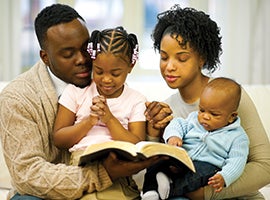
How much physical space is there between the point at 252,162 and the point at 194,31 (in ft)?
1.61

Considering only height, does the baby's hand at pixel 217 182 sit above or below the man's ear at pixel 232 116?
below

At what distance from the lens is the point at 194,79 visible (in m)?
1.72

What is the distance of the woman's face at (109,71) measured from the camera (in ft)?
5.15

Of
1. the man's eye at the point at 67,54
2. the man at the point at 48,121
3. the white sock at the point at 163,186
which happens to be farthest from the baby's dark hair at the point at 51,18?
the white sock at the point at 163,186

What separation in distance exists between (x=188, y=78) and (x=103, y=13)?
1712mm

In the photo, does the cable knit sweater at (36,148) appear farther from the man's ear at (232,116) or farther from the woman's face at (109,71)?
the man's ear at (232,116)

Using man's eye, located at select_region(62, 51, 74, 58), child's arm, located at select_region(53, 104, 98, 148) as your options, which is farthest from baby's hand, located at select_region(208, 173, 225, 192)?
man's eye, located at select_region(62, 51, 74, 58)

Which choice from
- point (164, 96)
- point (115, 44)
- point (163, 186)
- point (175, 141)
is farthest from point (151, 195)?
point (164, 96)

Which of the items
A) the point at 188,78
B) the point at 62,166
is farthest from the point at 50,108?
the point at 188,78

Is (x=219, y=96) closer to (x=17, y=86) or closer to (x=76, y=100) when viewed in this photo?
(x=76, y=100)

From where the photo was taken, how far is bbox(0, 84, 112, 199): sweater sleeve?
1548 millimetres

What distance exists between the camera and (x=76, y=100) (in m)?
1.66

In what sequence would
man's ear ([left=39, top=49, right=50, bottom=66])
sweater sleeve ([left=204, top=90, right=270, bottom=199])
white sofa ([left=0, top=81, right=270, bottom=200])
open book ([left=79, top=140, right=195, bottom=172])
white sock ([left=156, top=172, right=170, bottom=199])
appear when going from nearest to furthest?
1. open book ([left=79, top=140, right=195, bottom=172])
2. white sock ([left=156, top=172, right=170, bottom=199])
3. sweater sleeve ([left=204, top=90, right=270, bottom=199])
4. man's ear ([left=39, top=49, right=50, bottom=66])
5. white sofa ([left=0, top=81, right=270, bottom=200])

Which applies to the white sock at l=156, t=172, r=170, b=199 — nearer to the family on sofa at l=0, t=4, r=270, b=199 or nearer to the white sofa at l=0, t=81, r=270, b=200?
the family on sofa at l=0, t=4, r=270, b=199
